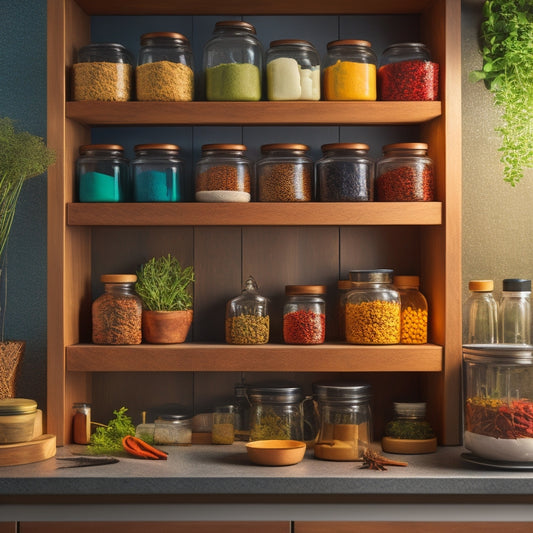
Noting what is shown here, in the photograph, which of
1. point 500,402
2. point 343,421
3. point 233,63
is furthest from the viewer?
point 233,63

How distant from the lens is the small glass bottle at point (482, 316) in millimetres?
2281

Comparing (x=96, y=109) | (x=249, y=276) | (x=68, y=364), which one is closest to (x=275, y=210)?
(x=249, y=276)

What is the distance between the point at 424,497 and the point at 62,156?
1403mm

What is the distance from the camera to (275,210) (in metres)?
2.22

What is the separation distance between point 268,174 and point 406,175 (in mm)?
417

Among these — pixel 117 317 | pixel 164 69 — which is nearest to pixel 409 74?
pixel 164 69

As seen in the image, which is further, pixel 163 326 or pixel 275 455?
pixel 163 326

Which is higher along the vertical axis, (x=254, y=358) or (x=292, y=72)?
(x=292, y=72)

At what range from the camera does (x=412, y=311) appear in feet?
7.61

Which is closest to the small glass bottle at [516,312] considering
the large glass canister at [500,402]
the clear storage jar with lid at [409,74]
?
the large glass canister at [500,402]

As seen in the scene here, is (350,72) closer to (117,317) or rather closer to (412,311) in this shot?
(412,311)

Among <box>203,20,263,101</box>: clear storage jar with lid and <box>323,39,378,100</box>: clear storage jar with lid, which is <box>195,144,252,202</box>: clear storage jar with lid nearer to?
<box>203,20,263,101</box>: clear storage jar with lid

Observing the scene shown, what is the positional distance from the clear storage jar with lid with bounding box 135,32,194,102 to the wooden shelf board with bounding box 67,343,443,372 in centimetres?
77

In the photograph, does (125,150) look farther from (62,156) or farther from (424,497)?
(424,497)
